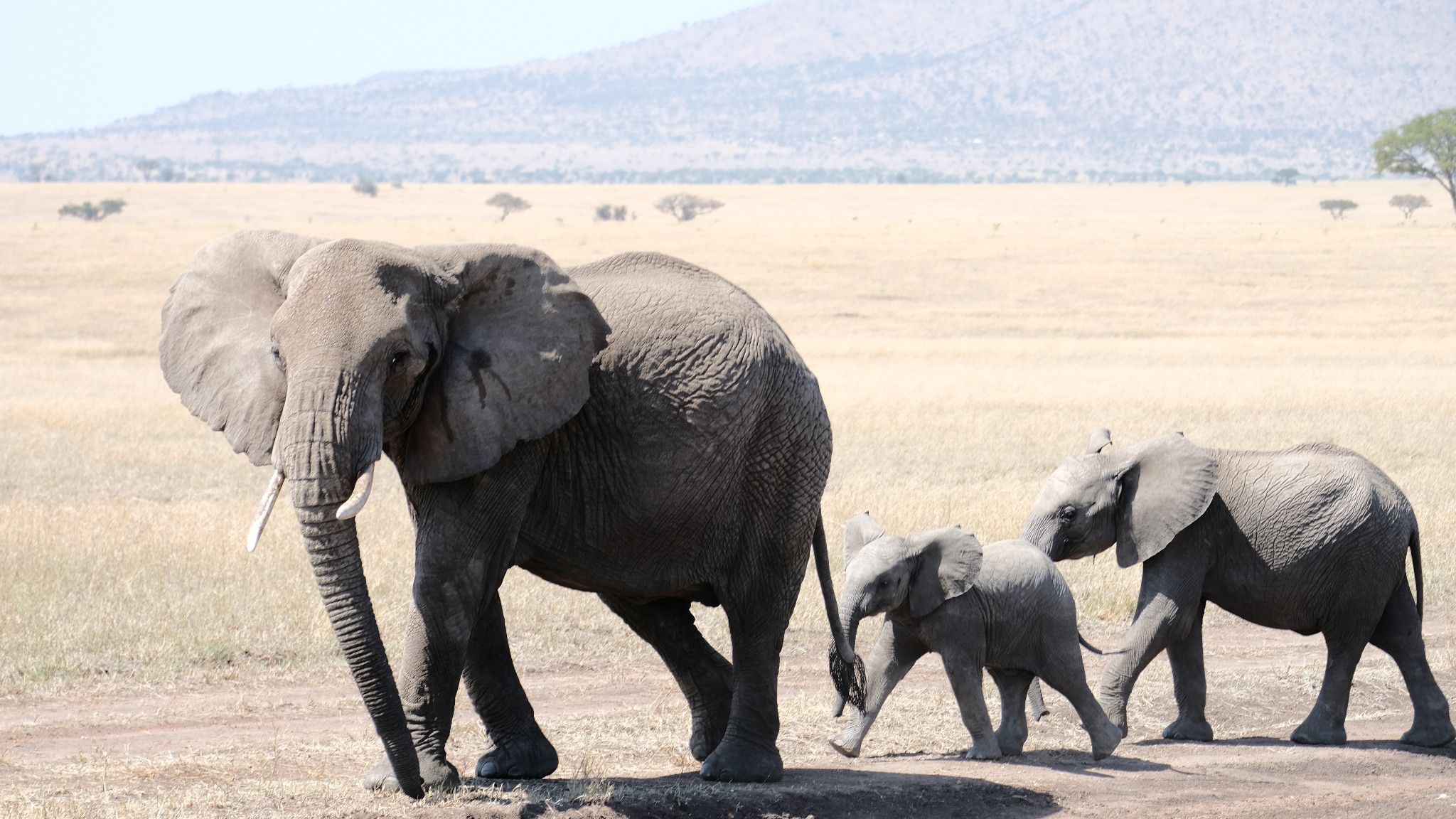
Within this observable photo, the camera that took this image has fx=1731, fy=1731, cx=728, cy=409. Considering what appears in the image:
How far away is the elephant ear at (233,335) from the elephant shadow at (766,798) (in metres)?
1.65

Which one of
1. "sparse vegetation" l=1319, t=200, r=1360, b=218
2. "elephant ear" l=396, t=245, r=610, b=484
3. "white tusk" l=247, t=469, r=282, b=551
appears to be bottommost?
"sparse vegetation" l=1319, t=200, r=1360, b=218

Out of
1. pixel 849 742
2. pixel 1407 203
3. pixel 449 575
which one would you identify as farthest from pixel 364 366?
pixel 1407 203

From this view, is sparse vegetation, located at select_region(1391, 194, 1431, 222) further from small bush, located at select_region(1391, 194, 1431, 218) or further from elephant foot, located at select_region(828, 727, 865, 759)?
elephant foot, located at select_region(828, 727, 865, 759)

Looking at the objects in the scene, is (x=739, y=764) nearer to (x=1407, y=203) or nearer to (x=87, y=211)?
(x=87, y=211)

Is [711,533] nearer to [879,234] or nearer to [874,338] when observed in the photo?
[874,338]

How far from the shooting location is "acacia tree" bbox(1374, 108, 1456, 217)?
277ft

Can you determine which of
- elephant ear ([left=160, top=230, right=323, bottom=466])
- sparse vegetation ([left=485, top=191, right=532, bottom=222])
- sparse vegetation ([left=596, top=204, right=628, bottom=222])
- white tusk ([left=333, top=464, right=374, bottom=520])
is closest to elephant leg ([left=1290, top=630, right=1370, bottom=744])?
white tusk ([left=333, top=464, right=374, bottom=520])

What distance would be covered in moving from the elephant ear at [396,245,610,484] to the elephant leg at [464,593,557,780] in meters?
1.00

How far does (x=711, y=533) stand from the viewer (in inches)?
283

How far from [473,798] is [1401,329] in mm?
34326

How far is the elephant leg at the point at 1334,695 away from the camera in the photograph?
9141mm

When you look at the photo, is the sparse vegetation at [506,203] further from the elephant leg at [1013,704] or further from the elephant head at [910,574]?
the elephant head at [910,574]

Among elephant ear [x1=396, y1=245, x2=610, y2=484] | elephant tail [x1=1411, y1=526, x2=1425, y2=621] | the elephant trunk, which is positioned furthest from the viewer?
elephant tail [x1=1411, y1=526, x2=1425, y2=621]

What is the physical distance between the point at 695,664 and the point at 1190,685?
299cm
